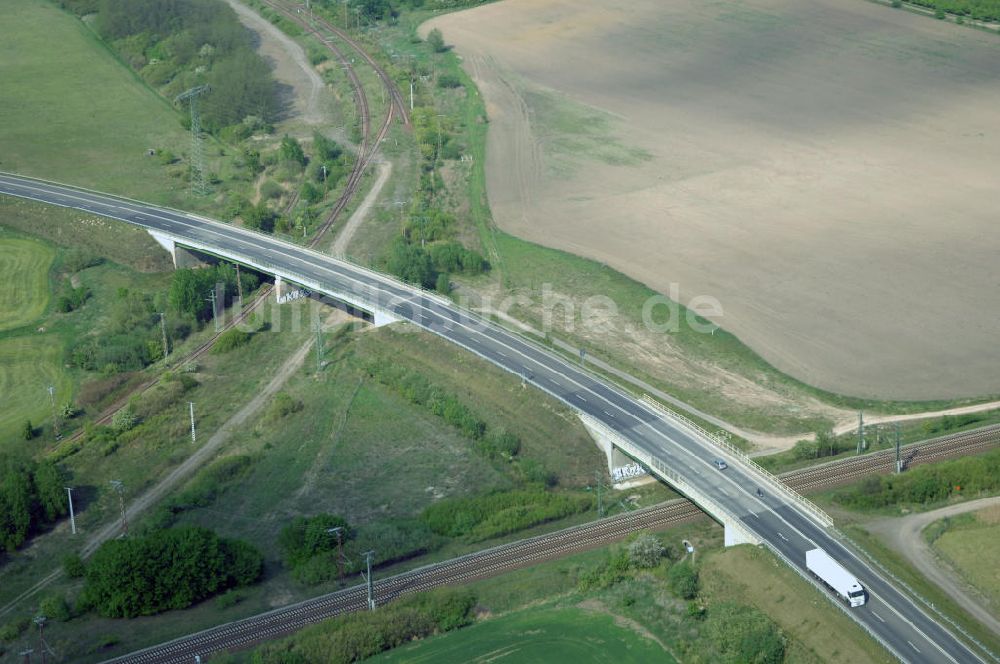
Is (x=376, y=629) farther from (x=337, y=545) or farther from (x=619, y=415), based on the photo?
(x=619, y=415)

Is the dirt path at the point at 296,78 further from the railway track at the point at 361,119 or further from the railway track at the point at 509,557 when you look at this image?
the railway track at the point at 509,557

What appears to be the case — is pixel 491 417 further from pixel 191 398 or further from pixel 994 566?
pixel 994 566

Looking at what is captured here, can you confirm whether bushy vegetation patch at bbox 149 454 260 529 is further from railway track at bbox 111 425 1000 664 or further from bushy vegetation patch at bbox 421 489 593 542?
bushy vegetation patch at bbox 421 489 593 542

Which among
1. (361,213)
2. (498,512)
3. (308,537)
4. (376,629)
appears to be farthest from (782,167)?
(376,629)

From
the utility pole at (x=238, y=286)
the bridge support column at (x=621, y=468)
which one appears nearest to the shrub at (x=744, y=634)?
the bridge support column at (x=621, y=468)

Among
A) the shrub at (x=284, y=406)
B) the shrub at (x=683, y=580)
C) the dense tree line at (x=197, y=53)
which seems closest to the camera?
the shrub at (x=683, y=580)
